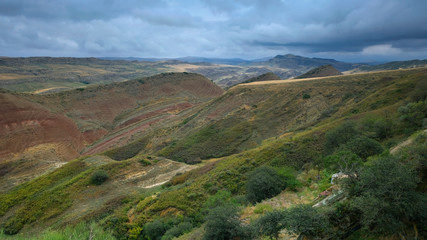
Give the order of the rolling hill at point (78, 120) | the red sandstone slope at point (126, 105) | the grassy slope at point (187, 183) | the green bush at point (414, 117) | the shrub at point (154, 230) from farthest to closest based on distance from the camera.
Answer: the red sandstone slope at point (126, 105)
the rolling hill at point (78, 120)
the green bush at point (414, 117)
the grassy slope at point (187, 183)
the shrub at point (154, 230)

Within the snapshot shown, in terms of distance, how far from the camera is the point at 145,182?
92.5 feet

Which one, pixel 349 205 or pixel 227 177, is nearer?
pixel 349 205

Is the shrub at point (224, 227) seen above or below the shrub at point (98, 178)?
above

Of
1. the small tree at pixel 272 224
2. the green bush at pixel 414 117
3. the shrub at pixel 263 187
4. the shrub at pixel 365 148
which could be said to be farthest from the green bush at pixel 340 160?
the small tree at pixel 272 224

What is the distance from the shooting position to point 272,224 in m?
8.16

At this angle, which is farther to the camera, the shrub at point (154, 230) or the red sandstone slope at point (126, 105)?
the red sandstone slope at point (126, 105)

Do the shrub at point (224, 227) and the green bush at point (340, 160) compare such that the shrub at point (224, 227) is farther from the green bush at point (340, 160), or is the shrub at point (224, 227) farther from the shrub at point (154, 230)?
the green bush at point (340, 160)

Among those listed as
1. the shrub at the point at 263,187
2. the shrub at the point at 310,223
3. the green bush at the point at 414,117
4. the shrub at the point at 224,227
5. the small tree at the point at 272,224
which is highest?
the green bush at the point at 414,117

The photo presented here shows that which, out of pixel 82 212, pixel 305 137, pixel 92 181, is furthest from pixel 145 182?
pixel 305 137

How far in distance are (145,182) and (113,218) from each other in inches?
413

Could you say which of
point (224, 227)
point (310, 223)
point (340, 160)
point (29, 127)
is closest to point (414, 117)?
point (340, 160)

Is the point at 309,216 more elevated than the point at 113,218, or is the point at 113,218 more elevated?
the point at 309,216

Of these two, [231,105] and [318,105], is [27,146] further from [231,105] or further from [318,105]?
[318,105]

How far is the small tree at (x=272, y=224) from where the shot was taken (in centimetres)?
802
